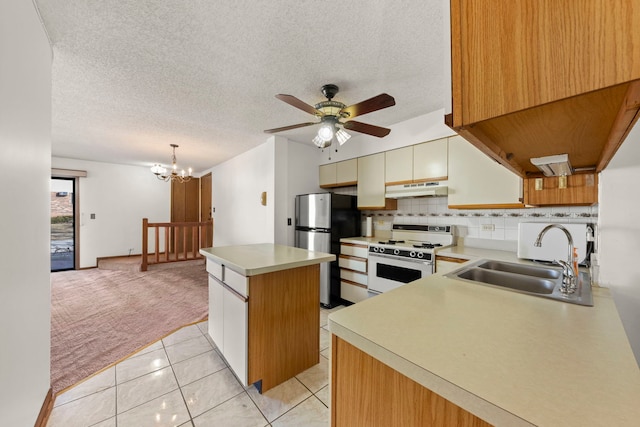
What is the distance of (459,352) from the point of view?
2.12ft

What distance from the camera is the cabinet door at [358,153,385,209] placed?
3.26m

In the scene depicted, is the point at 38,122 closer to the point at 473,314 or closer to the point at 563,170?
the point at 473,314

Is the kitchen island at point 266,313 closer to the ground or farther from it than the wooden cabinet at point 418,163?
closer to the ground

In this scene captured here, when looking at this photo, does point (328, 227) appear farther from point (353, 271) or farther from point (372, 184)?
point (372, 184)

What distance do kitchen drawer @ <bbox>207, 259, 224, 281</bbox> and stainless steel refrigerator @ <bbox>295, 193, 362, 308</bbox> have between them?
1.50 metres

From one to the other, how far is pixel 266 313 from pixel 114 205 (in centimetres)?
609

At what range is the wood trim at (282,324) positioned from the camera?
1711mm

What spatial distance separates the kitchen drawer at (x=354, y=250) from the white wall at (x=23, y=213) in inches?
106

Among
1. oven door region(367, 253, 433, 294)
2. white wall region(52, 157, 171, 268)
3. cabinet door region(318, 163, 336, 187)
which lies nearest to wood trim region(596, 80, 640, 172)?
oven door region(367, 253, 433, 294)

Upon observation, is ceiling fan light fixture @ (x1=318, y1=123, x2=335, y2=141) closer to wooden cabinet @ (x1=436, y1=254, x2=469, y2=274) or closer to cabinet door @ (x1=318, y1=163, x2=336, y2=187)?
wooden cabinet @ (x1=436, y1=254, x2=469, y2=274)

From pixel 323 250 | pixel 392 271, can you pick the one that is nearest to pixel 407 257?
pixel 392 271

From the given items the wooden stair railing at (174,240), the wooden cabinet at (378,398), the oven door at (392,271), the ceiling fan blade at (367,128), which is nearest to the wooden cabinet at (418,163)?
the ceiling fan blade at (367,128)

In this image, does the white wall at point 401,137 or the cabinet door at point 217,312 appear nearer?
the cabinet door at point 217,312

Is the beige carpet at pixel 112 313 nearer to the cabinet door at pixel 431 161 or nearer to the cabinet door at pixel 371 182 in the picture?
the cabinet door at pixel 371 182
